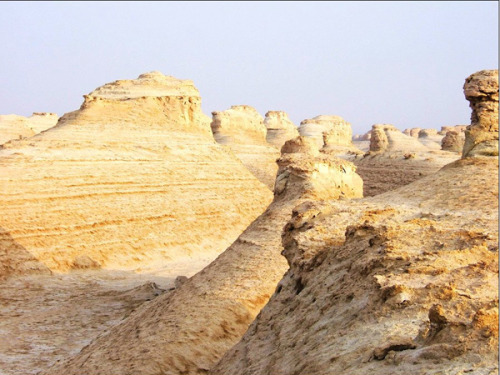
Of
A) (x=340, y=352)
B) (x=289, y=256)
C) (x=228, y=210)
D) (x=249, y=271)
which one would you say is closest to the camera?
(x=340, y=352)

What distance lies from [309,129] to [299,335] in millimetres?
59317

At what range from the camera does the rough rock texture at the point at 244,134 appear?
38625mm

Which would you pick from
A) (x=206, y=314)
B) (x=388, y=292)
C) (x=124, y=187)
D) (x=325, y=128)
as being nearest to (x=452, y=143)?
(x=124, y=187)

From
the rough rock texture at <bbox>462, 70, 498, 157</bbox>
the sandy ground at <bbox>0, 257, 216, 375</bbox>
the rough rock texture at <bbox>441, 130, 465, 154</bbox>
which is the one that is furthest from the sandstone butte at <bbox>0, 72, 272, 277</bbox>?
the rough rock texture at <bbox>441, 130, 465, 154</bbox>

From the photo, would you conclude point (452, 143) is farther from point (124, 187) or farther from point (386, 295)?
point (386, 295)

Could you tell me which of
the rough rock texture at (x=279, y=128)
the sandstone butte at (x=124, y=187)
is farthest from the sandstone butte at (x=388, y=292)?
the rough rock texture at (x=279, y=128)

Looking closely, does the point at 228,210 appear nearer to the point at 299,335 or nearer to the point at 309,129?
the point at 299,335

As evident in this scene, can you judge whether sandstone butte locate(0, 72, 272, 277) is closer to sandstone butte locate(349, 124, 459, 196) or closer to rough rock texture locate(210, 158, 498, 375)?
sandstone butte locate(349, 124, 459, 196)

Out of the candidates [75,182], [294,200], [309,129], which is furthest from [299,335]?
[309,129]

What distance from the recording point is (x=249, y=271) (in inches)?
412

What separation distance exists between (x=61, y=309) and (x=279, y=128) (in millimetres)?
44477

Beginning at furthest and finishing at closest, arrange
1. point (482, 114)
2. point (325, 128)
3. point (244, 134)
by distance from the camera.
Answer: point (325, 128) < point (244, 134) < point (482, 114)

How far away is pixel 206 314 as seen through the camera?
9547 millimetres

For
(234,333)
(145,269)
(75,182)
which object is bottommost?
(145,269)
